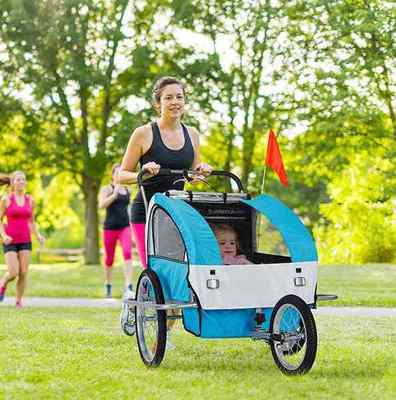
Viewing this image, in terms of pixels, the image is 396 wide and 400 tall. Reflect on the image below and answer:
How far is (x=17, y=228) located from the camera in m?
12.0

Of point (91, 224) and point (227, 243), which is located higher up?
point (91, 224)

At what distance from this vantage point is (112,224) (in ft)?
44.9

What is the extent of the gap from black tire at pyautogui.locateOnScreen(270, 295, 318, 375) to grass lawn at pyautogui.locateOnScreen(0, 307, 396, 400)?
100mm

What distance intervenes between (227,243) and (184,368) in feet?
3.55

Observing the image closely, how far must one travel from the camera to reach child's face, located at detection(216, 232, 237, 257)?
7.29 metres

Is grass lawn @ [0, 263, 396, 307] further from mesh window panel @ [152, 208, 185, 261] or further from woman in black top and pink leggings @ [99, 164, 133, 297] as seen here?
mesh window panel @ [152, 208, 185, 261]

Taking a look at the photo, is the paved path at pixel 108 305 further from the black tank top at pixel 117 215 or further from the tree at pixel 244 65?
the tree at pixel 244 65

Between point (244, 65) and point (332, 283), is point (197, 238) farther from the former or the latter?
point (244, 65)

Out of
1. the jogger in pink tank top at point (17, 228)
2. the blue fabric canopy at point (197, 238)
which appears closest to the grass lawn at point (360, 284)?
the jogger in pink tank top at point (17, 228)

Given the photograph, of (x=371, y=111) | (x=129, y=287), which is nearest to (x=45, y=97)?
(x=371, y=111)

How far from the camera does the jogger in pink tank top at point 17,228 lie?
39.3 ft

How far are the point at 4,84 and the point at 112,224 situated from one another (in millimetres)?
13284

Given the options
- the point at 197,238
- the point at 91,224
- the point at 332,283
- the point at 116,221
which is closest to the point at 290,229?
the point at 197,238

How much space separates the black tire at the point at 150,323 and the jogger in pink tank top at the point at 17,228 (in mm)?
5178
